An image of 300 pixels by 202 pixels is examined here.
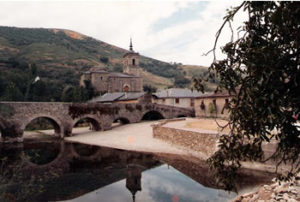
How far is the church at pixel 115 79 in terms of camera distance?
58844 millimetres

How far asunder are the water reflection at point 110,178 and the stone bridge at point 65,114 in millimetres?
5055

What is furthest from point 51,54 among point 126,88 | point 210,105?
point 210,105

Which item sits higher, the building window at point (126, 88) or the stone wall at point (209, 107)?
the building window at point (126, 88)

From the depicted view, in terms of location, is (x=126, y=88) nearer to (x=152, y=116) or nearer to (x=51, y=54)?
(x=152, y=116)

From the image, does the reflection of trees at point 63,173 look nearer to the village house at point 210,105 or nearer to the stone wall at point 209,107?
the village house at point 210,105

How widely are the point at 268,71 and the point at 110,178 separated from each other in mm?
10773

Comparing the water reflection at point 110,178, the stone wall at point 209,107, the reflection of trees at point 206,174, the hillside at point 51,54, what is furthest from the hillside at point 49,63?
the reflection of trees at point 206,174

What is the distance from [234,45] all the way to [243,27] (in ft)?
1.08

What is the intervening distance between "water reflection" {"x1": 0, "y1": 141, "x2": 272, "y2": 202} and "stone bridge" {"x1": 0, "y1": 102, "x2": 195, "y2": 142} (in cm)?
506

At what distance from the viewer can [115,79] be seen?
60.2 m

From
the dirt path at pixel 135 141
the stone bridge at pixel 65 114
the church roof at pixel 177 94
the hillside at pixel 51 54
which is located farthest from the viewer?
→ the hillside at pixel 51 54

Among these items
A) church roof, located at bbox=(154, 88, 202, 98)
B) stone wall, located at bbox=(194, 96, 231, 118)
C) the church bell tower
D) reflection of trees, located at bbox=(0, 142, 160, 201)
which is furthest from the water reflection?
the church bell tower

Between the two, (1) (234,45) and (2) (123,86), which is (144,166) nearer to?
(1) (234,45)

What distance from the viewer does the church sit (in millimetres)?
58844
